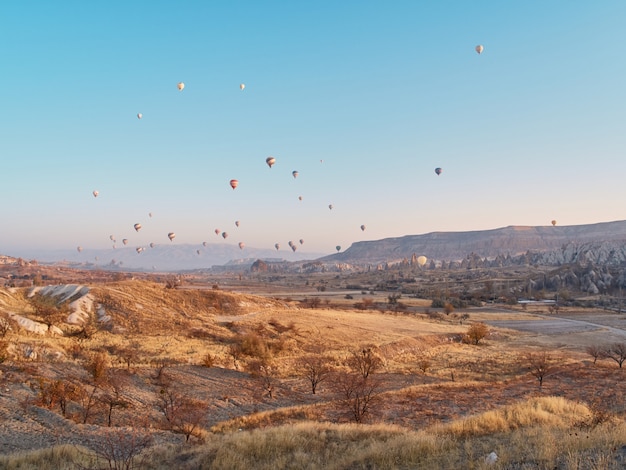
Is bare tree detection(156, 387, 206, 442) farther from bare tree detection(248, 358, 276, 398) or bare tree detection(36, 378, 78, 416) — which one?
bare tree detection(248, 358, 276, 398)

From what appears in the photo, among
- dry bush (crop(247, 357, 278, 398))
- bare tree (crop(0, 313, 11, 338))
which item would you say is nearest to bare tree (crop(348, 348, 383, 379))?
dry bush (crop(247, 357, 278, 398))

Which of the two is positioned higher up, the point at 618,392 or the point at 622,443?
the point at 622,443

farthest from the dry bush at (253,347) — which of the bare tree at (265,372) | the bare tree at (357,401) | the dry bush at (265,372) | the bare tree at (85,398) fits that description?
the bare tree at (85,398)

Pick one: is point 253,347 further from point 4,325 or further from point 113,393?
point 4,325

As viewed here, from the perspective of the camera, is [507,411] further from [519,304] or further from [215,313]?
[519,304]

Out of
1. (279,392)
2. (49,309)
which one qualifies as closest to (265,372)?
(279,392)

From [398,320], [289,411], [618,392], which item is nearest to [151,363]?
[289,411]

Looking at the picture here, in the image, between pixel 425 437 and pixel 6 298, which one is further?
pixel 6 298

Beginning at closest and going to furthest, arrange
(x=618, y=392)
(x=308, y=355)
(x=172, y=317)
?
(x=618, y=392) < (x=308, y=355) < (x=172, y=317)
